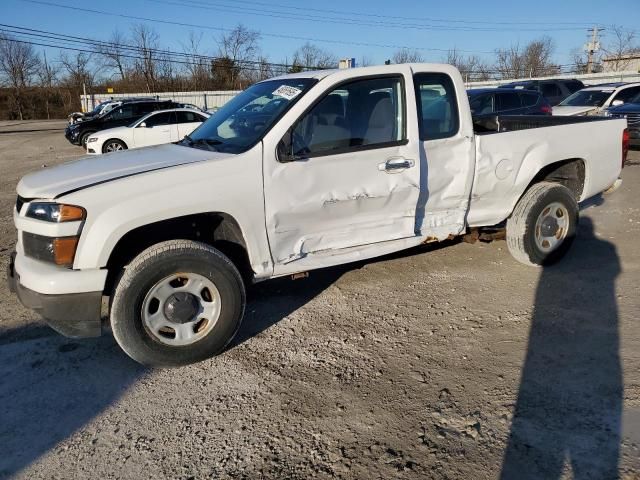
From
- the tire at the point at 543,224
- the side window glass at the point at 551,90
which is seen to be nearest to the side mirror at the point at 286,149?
the tire at the point at 543,224

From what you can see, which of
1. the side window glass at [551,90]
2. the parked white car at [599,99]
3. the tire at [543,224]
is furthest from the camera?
the side window glass at [551,90]

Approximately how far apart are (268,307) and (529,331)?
6.87 feet

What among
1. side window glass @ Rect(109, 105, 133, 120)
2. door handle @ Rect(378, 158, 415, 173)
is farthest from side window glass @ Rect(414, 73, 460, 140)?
side window glass @ Rect(109, 105, 133, 120)

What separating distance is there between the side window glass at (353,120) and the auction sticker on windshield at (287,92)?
16 cm

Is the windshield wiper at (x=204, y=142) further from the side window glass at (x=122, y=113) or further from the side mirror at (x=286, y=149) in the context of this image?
the side window glass at (x=122, y=113)

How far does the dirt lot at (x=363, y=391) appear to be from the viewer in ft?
8.60

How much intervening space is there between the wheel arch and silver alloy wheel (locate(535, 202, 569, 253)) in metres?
2.90

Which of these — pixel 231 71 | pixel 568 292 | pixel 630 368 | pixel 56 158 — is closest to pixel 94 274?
pixel 630 368

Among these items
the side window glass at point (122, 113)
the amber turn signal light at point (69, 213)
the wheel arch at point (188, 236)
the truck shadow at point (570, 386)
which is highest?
the side window glass at point (122, 113)

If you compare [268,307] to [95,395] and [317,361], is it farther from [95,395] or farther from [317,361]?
[95,395]

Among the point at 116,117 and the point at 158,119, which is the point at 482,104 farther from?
the point at 116,117

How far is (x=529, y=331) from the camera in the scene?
3918 mm

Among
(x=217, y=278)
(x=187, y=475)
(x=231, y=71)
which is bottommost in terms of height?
(x=187, y=475)

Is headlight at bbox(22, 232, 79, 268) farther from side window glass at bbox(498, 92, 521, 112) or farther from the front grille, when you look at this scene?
the front grille
